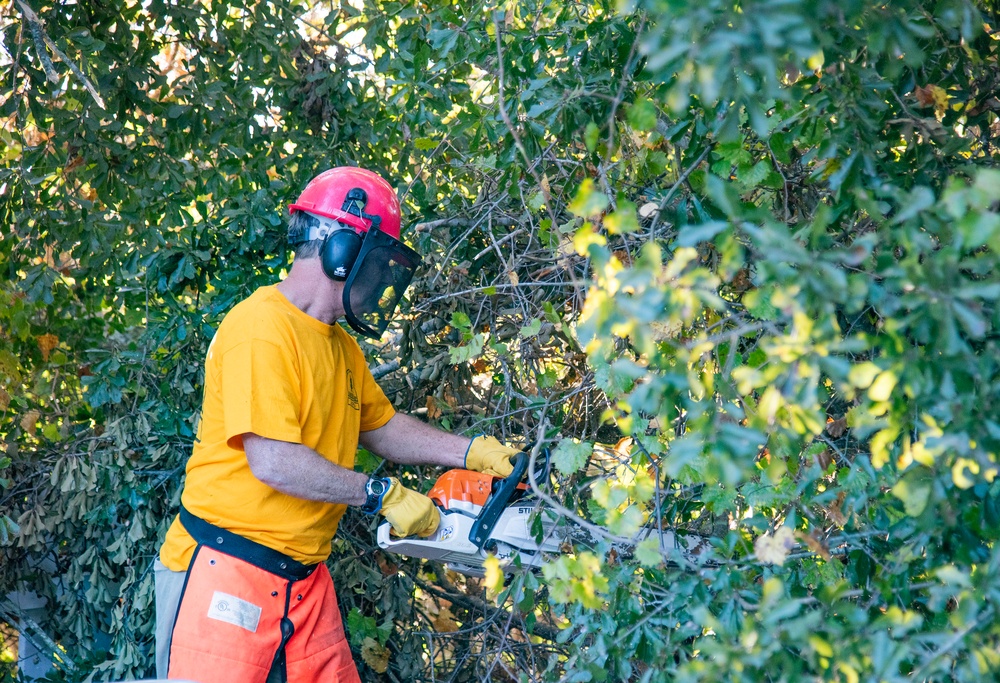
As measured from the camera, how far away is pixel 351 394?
3.12 m

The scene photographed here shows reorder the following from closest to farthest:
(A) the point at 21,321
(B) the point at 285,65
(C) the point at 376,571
→ (C) the point at 376,571, (A) the point at 21,321, (B) the point at 285,65

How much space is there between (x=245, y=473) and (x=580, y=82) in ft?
5.25

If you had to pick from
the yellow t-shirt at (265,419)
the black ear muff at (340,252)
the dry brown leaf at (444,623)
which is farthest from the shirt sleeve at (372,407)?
the dry brown leaf at (444,623)

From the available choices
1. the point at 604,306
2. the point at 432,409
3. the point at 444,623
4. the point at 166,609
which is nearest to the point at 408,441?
A: the point at 432,409

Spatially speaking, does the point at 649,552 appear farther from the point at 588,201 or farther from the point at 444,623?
the point at 444,623

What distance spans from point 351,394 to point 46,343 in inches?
90.7

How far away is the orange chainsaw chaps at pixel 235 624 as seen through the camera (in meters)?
2.71

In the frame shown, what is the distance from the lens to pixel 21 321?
4199mm

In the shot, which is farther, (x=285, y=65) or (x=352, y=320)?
(x=285, y=65)

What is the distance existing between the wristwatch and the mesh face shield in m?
0.54

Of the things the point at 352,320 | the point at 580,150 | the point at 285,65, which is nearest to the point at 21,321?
the point at 285,65

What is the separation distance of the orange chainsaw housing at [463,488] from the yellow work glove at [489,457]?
130 mm

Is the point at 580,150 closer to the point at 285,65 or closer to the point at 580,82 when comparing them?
the point at 580,82

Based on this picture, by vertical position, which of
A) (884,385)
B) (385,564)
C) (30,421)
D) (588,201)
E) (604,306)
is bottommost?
(385,564)
